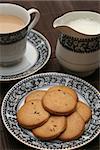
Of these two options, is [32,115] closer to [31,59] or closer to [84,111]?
[84,111]

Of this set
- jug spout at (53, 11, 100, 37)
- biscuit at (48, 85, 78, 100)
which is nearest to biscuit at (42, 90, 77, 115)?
biscuit at (48, 85, 78, 100)

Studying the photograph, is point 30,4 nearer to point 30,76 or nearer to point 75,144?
point 30,76

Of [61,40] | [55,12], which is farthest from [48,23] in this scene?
[61,40]

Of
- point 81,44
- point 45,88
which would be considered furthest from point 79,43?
point 45,88

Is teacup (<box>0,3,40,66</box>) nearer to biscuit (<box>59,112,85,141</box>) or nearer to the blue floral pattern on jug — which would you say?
the blue floral pattern on jug

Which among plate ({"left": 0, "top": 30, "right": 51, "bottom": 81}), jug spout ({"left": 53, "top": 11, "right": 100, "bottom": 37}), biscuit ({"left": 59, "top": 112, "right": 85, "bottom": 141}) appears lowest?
biscuit ({"left": 59, "top": 112, "right": 85, "bottom": 141})

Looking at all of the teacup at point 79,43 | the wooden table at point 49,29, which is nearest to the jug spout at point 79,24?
the teacup at point 79,43
